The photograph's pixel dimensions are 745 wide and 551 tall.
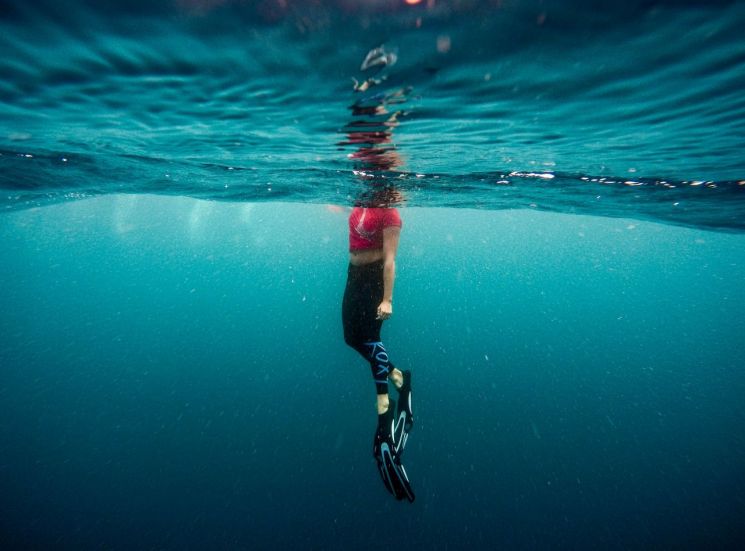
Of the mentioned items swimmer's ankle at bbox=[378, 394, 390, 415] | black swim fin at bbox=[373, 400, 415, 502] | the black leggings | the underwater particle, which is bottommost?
black swim fin at bbox=[373, 400, 415, 502]

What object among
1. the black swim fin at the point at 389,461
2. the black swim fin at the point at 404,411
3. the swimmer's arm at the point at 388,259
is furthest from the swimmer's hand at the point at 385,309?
the black swim fin at the point at 404,411

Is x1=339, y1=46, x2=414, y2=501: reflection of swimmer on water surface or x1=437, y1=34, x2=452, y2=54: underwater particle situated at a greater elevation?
x1=437, y1=34, x2=452, y2=54: underwater particle

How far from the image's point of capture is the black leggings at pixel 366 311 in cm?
479

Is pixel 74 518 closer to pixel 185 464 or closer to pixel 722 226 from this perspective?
pixel 185 464

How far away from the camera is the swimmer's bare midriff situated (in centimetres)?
484

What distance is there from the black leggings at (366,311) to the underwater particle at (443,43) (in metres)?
2.81

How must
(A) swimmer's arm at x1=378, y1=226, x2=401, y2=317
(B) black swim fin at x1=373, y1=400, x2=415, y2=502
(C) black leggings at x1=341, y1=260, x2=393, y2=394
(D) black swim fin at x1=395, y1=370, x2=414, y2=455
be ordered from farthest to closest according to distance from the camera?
1. (D) black swim fin at x1=395, y1=370, x2=414, y2=455
2. (C) black leggings at x1=341, y1=260, x2=393, y2=394
3. (B) black swim fin at x1=373, y1=400, x2=415, y2=502
4. (A) swimmer's arm at x1=378, y1=226, x2=401, y2=317

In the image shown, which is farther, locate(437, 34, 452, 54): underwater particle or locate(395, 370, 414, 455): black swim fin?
locate(395, 370, 414, 455): black swim fin

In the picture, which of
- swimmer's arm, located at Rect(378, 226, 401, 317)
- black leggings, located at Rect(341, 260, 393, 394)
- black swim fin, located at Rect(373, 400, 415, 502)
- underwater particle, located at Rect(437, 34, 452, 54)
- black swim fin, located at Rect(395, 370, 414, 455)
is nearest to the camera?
underwater particle, located at Rect(437, 34, 452, 54)

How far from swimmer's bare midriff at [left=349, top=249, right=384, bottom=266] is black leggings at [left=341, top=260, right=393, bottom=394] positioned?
6 cm

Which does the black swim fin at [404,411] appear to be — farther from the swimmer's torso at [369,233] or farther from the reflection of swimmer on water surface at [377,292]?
the swimmer's torso at [369,233]

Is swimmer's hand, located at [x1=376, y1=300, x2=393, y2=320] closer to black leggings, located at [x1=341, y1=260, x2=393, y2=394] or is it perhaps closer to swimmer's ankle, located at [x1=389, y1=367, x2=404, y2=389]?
black leggings, located at [x1=341, y1=260, x2=393, y2=394]

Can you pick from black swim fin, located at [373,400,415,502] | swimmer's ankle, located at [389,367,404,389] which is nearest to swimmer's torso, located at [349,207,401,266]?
swimmer's ankle, located at [389,367,404,389]

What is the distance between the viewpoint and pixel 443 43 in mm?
2592
